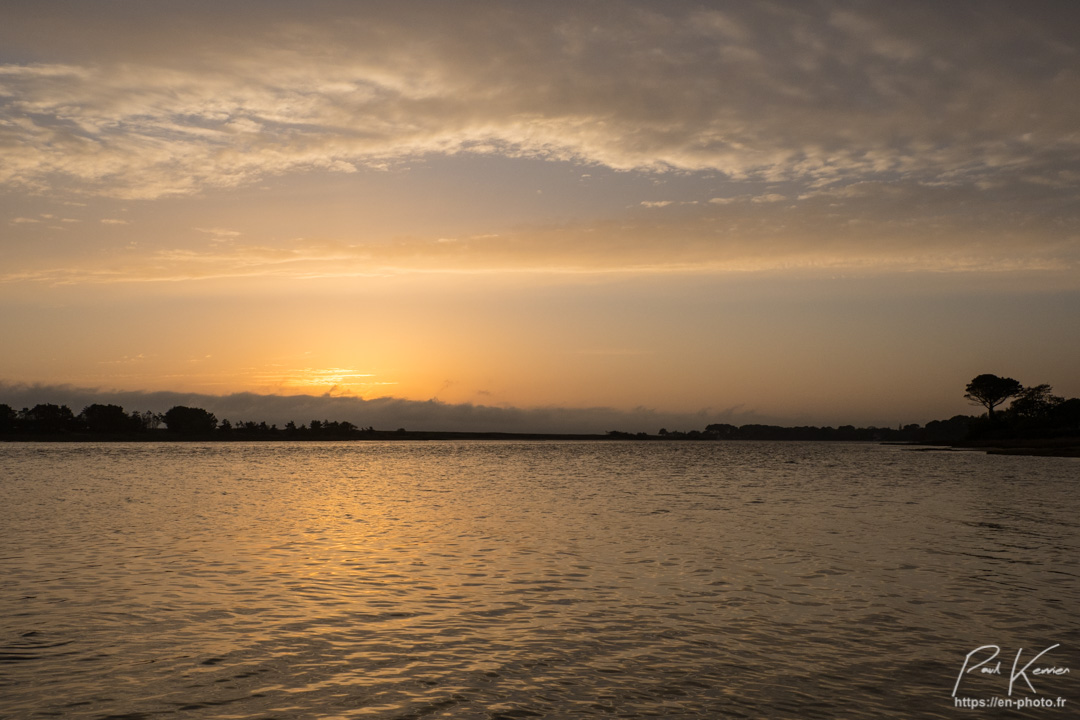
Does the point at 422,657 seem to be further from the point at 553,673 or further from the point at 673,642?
the point at 673,642

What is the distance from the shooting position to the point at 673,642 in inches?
709

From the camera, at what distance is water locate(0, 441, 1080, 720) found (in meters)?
14.2

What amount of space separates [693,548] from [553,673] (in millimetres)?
18072

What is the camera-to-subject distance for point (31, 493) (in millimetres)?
59344

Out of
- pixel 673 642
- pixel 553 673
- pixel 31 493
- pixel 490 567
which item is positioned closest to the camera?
pixel 553 673

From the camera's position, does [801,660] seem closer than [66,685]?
No

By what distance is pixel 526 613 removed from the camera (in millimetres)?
20734

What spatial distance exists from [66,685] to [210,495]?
158 ft

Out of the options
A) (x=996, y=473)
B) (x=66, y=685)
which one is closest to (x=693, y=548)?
(x=66, y=685)

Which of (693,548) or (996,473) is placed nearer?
(693,548)

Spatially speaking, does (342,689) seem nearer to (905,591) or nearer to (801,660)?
(801,660)

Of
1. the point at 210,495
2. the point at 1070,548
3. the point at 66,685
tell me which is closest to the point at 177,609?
the point at 66,685

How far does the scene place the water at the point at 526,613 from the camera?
14.2 metres

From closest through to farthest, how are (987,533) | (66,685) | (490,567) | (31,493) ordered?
1. (66,685)
2. (490,567)
3. (987,533)
4. (31,493)
